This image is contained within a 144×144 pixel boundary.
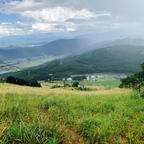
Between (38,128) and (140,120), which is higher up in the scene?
(38,128)

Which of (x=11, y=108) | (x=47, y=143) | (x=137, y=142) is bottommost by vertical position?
(x=137, y=142)

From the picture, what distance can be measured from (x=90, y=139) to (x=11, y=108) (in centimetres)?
289

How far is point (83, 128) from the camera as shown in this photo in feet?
12.9

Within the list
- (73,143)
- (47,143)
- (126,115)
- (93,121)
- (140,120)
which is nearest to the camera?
(47,143)

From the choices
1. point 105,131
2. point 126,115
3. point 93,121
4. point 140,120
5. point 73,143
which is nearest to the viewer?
point 73,143

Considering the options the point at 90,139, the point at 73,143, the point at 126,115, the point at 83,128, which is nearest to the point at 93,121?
the point at 83,128

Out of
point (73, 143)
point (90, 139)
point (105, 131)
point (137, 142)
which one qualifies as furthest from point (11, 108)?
point (137, 142)

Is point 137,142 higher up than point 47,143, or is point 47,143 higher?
point 47,143

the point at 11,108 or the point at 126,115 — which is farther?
the point at 126,115

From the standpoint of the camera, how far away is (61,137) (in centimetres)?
344

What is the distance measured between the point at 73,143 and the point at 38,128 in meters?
0.96

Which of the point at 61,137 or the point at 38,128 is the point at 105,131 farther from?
the point at 38,128

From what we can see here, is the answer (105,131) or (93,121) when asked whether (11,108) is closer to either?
(93,121)

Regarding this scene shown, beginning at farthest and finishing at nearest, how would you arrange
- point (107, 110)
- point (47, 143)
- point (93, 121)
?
point (107, 110) → point (93, 121) → point (47, 143)
